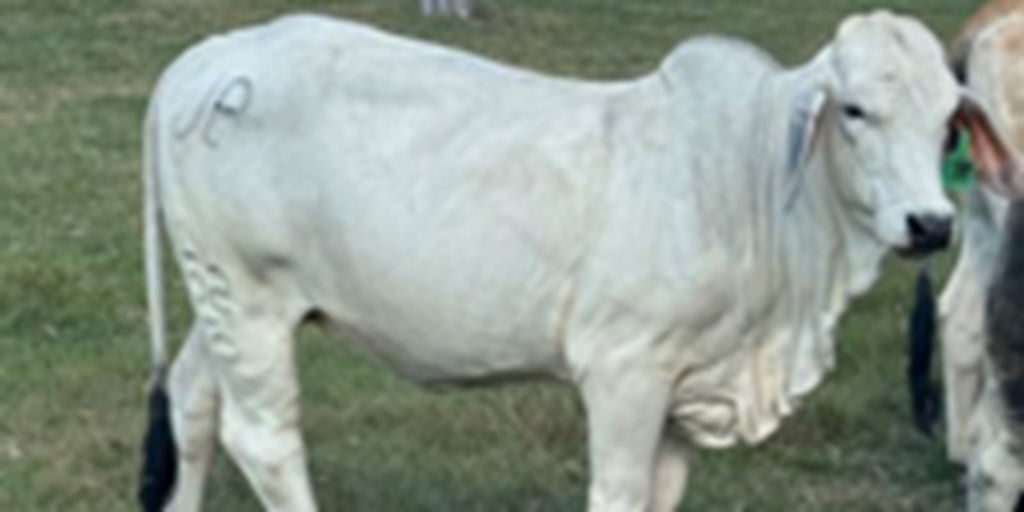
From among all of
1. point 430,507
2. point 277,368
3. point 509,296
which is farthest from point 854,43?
point 430,507

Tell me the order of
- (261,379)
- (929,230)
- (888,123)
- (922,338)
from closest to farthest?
(929,230) < (888,123) < (261,379) < (922,338)

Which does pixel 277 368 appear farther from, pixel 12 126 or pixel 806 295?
pixel 12 126

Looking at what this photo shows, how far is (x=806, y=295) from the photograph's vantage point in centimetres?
479

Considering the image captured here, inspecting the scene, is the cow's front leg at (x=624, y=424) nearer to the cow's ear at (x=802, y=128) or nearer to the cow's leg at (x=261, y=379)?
the cow's ear at (x=802, y=128)

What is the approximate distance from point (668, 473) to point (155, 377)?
123cm

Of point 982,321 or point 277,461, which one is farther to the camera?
point 982,321

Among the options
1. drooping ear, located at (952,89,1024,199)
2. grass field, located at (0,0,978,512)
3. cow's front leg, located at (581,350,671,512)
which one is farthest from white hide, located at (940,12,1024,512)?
Result: cow's front leg, located at (581,350,671,512)

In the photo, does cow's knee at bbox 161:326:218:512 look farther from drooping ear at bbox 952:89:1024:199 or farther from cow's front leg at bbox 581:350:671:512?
drooping ear at bbox 952:89:1024:199

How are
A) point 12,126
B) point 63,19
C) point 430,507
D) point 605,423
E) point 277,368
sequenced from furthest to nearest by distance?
point 63,19
point 12,126
point 430,507
point 277,368
point 605,423

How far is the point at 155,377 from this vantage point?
18.2 ft

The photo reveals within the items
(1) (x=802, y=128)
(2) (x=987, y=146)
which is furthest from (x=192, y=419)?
(2) (x=987, y=146)

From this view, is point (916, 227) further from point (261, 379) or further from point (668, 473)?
point (261, 379)

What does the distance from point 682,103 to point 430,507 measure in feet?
5.96

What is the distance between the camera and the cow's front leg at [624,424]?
4.76 m
